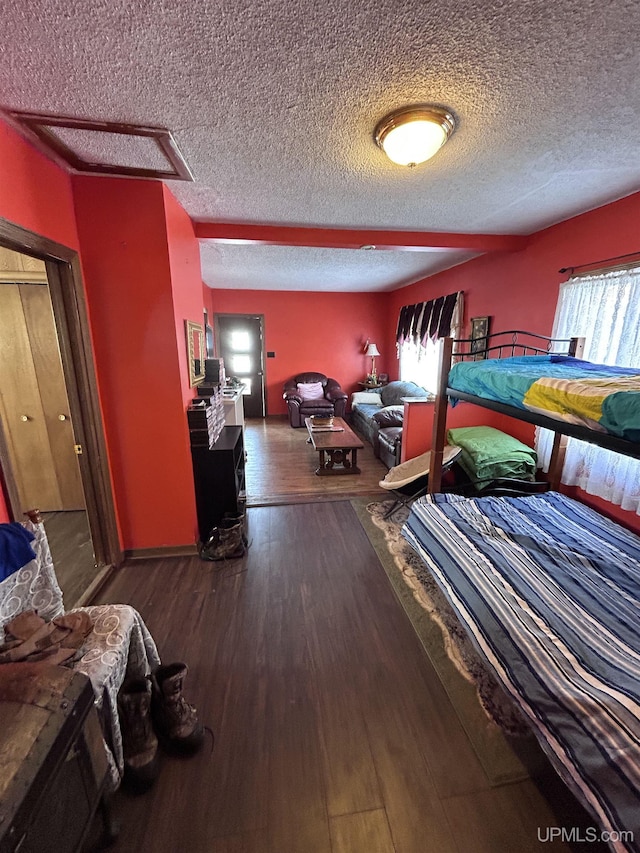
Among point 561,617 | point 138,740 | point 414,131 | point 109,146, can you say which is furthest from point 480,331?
point 138,740

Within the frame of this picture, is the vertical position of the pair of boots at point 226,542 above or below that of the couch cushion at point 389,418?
below

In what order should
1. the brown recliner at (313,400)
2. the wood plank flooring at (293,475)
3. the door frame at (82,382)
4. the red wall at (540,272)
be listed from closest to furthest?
the door frame at (82,382) < the red wall at (540,272) < the wood plank flooring at (293,475) < the brown recliner at (313,400)

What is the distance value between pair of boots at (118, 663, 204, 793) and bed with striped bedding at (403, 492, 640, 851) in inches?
49.1

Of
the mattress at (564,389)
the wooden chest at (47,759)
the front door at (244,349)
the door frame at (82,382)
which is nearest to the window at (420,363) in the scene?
the mattress at (564,389)

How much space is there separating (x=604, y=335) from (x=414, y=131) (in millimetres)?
2004

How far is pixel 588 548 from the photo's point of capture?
1.84m

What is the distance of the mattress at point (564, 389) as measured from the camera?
1203 mm

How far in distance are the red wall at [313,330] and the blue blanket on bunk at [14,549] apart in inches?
227

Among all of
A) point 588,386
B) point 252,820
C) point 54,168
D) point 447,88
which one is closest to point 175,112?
point 54,168

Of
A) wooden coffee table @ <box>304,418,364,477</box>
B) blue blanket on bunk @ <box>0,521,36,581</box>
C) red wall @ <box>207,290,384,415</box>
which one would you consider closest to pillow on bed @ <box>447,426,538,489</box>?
wooden coffee table @ <box>304,418,364,477</box>

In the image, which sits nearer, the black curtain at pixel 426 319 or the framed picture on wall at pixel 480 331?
the framed picture on wall at pixel 480 331

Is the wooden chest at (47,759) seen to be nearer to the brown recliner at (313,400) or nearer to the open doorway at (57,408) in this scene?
the open doorway at (57,408)

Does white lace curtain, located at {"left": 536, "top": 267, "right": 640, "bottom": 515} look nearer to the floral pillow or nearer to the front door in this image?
the floral pillow

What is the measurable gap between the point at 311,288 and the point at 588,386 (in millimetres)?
5535
